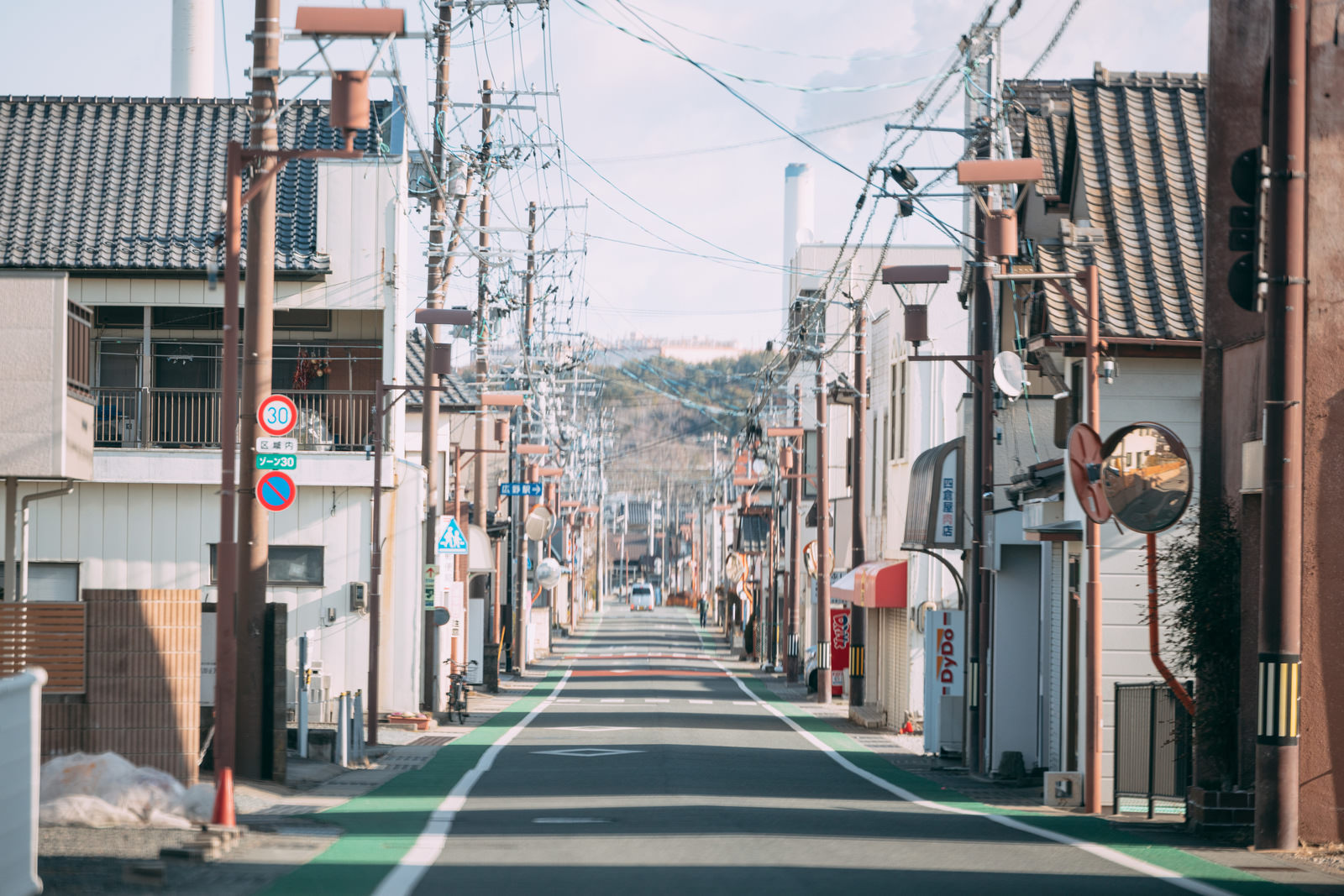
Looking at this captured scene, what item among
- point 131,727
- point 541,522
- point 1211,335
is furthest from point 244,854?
point 541,522

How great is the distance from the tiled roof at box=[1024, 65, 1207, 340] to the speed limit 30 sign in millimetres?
9169

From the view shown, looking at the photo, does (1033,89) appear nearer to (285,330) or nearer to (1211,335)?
(1211,335)

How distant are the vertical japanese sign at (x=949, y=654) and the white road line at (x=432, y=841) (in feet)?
22.3

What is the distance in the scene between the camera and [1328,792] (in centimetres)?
1385

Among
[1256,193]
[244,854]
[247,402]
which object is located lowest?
[244,854]

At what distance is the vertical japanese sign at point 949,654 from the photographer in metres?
24.9

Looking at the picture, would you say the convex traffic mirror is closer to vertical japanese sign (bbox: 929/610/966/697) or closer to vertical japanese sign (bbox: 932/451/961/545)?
vertical japanese sign (bbox: 929/610/966/697)

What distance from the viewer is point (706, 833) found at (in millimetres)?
13828

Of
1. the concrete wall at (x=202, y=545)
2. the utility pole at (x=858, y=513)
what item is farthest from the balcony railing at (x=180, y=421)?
the utility pole at (x=858, y=513)

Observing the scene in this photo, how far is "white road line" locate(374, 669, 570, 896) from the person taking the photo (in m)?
10.7

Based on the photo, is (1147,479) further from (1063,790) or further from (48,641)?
(48,641)

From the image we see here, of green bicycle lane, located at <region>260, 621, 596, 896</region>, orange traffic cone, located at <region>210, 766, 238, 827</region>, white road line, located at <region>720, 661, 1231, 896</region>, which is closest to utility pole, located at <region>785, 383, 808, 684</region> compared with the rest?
white road line, located at <region>720, 661, 1231, 896</region>

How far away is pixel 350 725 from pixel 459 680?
1007cm

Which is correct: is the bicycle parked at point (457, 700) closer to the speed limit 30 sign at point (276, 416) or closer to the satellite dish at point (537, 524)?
the speed limit 30 sign at point (276, 416)
